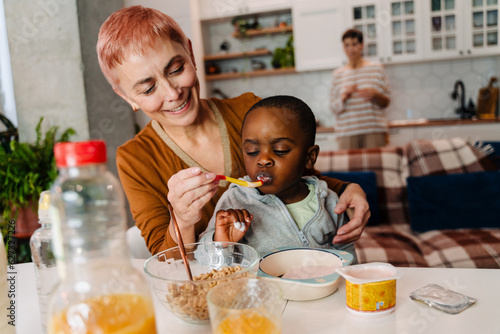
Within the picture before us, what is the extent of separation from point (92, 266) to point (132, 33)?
20.8 inches

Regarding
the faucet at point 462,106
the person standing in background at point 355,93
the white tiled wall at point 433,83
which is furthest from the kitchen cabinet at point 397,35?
the person standing in background at point 355,93

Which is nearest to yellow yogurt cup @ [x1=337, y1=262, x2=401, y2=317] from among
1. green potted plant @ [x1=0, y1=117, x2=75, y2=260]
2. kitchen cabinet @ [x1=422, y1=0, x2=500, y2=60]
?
green potted plant @ [x1=0, y1=117, x2=75, y2=260]

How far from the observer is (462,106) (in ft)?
12.6

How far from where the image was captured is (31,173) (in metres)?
1.30

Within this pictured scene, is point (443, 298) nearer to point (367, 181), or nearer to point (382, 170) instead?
point (367, 181)

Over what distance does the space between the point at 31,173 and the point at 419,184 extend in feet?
6.00

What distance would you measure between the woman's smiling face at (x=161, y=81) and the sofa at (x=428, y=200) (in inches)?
54.0

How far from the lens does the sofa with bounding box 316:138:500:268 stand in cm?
188

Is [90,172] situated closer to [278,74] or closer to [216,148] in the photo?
[216,148]

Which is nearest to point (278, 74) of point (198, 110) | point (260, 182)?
point (198, 110)

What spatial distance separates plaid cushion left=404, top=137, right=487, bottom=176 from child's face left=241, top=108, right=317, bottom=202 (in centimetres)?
164

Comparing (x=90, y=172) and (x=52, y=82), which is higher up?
(x=52, y=82)

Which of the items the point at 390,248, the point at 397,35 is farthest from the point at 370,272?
the point at 397,35

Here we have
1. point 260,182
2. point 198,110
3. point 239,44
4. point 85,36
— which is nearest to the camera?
point 260,182
